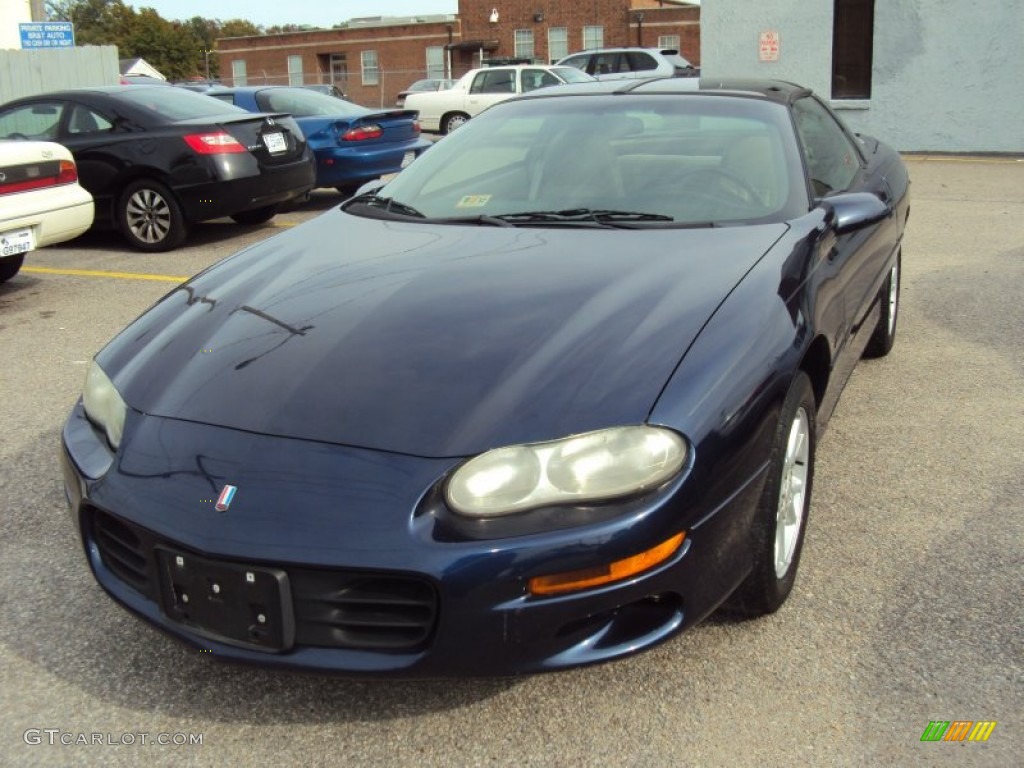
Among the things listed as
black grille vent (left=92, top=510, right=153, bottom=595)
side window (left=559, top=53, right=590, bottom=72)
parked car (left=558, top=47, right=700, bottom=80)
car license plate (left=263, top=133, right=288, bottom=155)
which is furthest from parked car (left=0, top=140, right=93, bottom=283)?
side window (left=559, top=53, right=590, bottom=72)

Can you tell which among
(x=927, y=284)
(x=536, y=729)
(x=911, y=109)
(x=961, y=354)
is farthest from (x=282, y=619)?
(x=911, y=109)

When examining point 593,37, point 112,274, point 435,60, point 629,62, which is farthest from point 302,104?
point 435,60

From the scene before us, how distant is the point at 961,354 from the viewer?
16.7 ft

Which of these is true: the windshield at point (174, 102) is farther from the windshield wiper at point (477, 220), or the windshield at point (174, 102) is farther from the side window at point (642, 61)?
the side window at point (642, 61)

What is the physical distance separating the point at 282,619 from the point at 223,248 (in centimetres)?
689

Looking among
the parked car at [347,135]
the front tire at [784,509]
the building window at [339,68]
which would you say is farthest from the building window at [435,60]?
the front tire at [784,509]

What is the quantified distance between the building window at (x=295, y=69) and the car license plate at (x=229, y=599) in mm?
53713

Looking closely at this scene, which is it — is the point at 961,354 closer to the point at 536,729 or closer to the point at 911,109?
the point at 536,729

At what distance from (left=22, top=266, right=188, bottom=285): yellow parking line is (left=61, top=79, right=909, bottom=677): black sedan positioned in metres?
4.28

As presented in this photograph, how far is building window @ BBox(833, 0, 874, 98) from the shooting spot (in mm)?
15805

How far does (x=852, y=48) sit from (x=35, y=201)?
13.3 m

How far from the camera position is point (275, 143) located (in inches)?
346

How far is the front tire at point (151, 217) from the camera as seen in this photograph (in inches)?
328

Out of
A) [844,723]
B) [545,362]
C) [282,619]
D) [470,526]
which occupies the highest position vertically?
[545,362]
